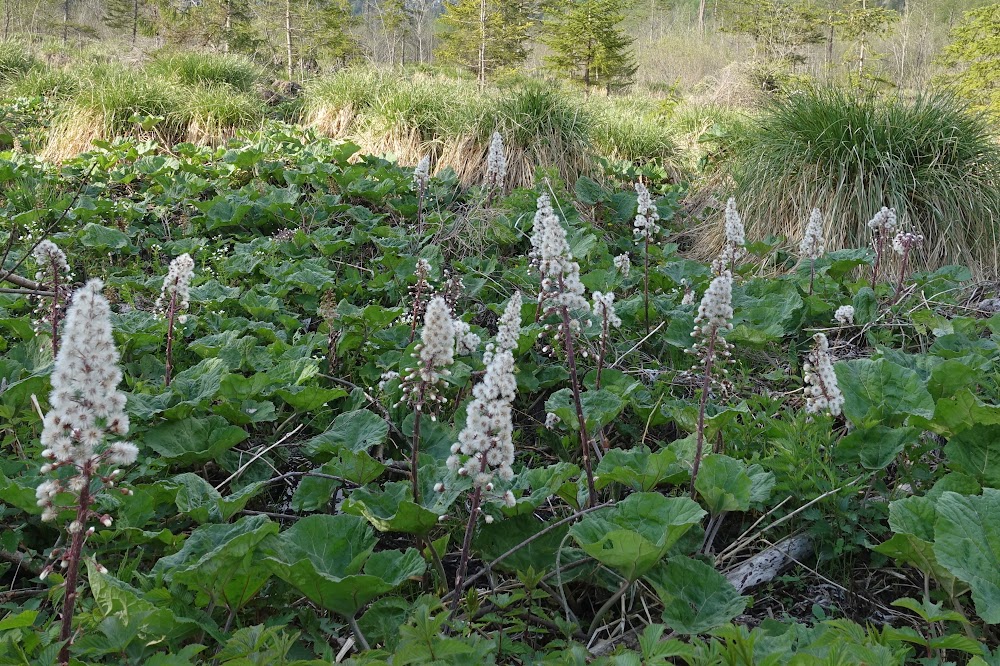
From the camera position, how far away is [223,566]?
1712 millimetres

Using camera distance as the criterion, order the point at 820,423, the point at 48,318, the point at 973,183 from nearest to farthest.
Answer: the point at 820,423 → the point at 48,318 → the point at 973,183

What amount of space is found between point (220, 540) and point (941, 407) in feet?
7.37

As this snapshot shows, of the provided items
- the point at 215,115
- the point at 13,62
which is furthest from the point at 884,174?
the point at 13,62

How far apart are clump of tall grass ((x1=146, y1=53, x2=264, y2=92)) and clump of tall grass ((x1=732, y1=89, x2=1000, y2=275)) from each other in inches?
297

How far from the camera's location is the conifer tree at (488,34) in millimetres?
26125

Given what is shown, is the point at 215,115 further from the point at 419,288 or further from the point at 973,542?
the point at 973,542

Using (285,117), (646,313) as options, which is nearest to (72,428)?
(646,313)

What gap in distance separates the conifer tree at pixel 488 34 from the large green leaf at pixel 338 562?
24466mm

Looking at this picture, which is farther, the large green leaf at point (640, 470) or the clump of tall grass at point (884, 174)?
the clump of tall grass at point (884, 174)

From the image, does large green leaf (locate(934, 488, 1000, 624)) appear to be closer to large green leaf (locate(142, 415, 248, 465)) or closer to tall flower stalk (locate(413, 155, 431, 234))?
large green leaf (locate(142, 415, 248, 465))

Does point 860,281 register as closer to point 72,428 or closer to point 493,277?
point 493,277

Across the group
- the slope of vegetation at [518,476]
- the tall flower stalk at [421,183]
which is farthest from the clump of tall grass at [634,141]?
the slope of vegetation at [518,476]

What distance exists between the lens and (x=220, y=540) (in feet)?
6.29

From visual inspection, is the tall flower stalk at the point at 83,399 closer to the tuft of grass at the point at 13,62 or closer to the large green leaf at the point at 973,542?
the large green leaf at the point at 973,542
